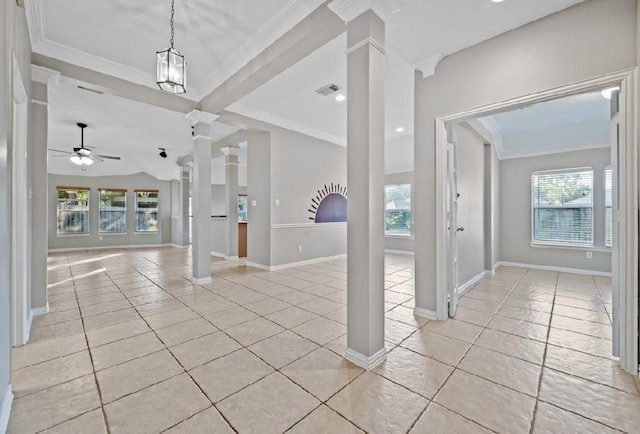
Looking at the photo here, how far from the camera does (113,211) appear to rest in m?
8.64

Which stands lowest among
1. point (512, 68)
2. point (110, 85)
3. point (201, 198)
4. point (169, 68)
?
point (201, 198)

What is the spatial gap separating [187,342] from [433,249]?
2.33 meters

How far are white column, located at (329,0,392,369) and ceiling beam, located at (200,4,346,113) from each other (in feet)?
0.83

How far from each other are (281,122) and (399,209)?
12.3ft

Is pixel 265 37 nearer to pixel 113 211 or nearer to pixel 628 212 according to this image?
pixel 628 212

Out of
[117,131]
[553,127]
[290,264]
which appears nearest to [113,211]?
[117,131]

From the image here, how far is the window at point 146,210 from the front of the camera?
29.4 ft

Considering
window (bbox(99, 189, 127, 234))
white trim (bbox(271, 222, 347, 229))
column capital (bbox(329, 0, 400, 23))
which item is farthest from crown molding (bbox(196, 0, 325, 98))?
window (bbox(99, 189, 127, 234))

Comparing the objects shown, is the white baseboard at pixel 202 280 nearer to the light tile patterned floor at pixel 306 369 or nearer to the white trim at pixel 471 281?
the light tile patterned floor at pixel 306 369

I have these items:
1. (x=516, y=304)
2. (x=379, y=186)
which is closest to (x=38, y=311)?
(x=379, y=186)

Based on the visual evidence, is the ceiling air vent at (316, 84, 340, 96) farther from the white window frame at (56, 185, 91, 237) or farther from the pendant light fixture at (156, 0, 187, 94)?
the white window frame at (56, 185, 91, 237)

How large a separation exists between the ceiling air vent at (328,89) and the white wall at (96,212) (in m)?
7.50

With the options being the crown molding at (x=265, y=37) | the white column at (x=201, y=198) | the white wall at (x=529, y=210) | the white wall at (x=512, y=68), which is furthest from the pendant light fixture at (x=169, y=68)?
the white wall at (x=529, y=210)

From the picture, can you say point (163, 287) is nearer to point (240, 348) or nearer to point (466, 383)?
point (240, 348)
